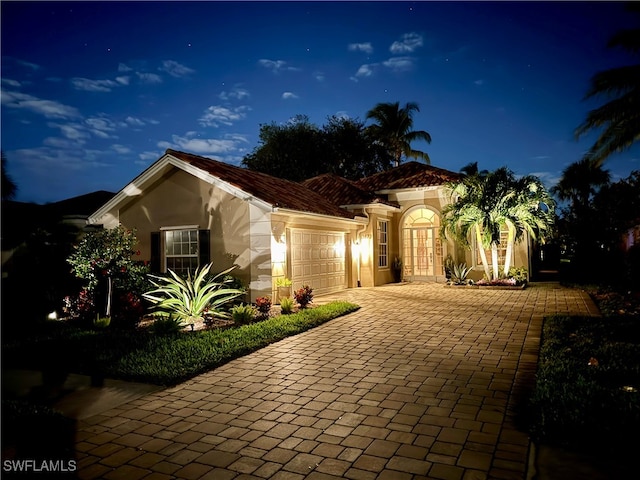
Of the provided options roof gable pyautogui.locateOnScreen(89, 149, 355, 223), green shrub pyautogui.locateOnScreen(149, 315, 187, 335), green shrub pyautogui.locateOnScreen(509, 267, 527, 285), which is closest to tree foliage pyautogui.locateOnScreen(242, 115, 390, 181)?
roof gable pyautogui.locateOnScreen(89, 149, 355, 223)

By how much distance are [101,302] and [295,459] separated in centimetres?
805

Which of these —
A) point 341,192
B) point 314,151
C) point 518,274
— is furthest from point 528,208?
point 314,151

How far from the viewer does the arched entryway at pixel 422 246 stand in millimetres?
18562

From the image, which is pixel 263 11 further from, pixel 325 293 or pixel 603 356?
pixel 325 293

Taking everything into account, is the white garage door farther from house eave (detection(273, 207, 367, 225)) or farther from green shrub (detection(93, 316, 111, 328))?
green shrub (detection(93, 316, 111, 328))

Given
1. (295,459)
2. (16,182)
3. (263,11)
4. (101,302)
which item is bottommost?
(295,459)

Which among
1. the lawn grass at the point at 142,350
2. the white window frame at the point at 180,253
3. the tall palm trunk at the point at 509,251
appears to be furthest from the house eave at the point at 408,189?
the lawn grass at the point at 142,350

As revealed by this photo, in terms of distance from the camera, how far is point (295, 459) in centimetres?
330

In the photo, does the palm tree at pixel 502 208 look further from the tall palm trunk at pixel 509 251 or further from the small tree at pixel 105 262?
the small tree at pixel 105 262

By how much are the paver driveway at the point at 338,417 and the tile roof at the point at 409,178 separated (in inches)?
458

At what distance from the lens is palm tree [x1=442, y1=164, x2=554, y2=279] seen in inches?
591

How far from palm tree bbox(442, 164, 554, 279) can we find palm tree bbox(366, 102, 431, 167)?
16239 millimetres

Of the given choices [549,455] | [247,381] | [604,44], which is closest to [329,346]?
[247,381]

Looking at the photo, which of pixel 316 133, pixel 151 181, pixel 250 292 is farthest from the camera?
pixel 316 133
